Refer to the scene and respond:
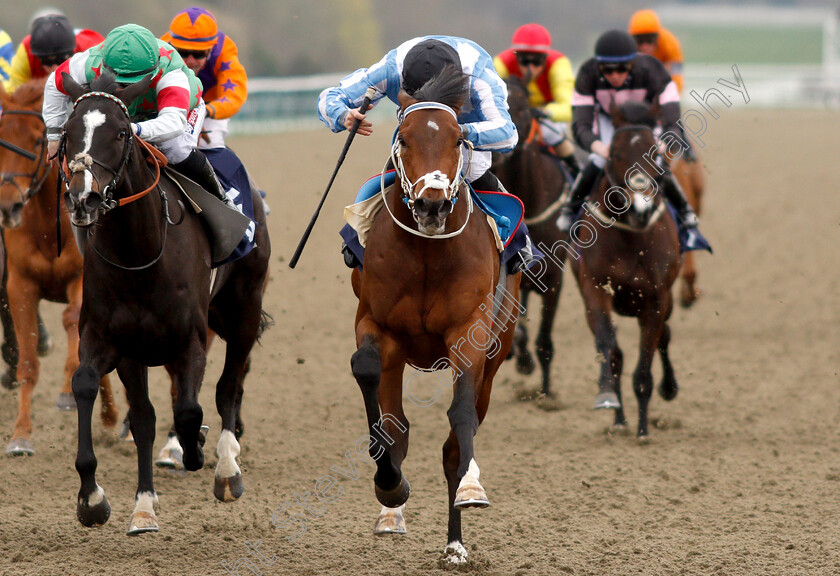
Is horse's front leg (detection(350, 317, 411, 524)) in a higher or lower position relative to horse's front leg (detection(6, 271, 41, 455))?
higher

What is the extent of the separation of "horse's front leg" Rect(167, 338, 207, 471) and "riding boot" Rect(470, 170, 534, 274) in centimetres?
136

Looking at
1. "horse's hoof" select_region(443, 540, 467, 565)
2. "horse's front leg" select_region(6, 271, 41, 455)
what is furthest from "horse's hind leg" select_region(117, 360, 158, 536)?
"horse's front leg" select_region(6, 271, 41, 455)

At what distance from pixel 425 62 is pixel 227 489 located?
217cm

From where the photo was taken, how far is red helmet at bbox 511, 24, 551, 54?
8391 mm

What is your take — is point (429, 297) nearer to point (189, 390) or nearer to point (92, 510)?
point (189, 390)

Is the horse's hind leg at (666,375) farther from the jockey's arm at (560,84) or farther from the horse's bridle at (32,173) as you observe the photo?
the horse's bridle at (32,173)

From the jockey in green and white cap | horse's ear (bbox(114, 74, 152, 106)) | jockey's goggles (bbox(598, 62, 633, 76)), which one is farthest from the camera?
jockey's goggles (bbox(598, 62, 633, 76))

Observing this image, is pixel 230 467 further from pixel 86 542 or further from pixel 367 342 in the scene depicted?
pixel 367 342

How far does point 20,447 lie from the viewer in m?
6.11

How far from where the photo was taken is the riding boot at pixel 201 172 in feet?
17.2

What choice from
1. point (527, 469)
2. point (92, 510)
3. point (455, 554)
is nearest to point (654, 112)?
point (527, 469)

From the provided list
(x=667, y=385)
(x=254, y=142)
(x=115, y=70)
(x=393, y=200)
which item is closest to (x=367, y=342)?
(x=393, y=200)

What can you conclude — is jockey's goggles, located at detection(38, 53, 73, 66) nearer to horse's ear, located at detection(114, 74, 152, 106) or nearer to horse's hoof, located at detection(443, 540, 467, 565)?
horse's ear, located at detection(114, 74, 152, 106)

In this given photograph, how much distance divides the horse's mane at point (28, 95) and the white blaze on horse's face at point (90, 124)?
2176mm
